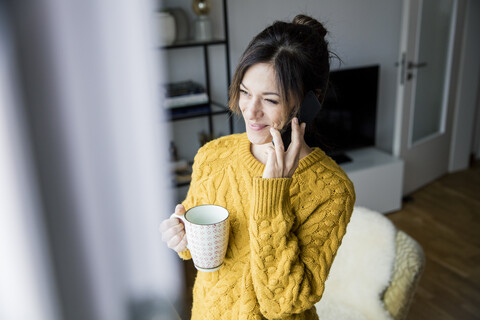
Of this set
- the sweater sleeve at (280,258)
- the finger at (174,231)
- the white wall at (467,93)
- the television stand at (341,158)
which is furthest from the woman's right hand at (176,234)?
the white wall at (467,93)

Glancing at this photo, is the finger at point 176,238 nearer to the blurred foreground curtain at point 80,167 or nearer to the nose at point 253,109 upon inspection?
the nose at point 253,109

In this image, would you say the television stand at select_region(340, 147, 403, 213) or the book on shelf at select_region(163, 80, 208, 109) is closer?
the book on shelf at select_region(163, 80, 208, 109)

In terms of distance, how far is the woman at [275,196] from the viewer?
80 cm

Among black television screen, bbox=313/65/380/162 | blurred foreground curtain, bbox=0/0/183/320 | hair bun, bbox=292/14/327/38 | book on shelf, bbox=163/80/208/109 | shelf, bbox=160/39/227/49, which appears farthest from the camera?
black television screen, bbox=313/65/380/162

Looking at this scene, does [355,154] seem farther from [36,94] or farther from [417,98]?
[36,94]

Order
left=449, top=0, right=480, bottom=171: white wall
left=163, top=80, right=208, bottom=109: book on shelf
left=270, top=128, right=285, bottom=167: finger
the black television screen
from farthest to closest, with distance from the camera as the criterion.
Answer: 1. left=449, top=0, right=480, bottom=171: white wall
2. the black television screen
3. left=163, top=80, right=208, bottom=109: book on shelf
4. left=270, top=128, right=285, bottom=167: finger

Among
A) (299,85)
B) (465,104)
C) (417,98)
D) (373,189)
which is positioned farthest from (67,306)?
(465,104)

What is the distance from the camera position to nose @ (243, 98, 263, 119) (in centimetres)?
83

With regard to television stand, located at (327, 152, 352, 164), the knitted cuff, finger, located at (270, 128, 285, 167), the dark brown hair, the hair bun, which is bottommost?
television stand, located at (327, 152, 352, 164)

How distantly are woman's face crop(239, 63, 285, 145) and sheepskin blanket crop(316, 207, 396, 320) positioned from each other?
2.53 feet

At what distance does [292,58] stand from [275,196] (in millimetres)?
251

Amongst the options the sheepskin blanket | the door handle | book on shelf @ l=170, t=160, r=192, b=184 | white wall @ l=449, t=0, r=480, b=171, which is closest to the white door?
the door handle

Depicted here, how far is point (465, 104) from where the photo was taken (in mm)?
3773

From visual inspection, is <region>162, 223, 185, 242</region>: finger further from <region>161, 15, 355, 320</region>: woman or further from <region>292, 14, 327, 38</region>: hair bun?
<region>292, 14, 327, 38</region>: hair bun
